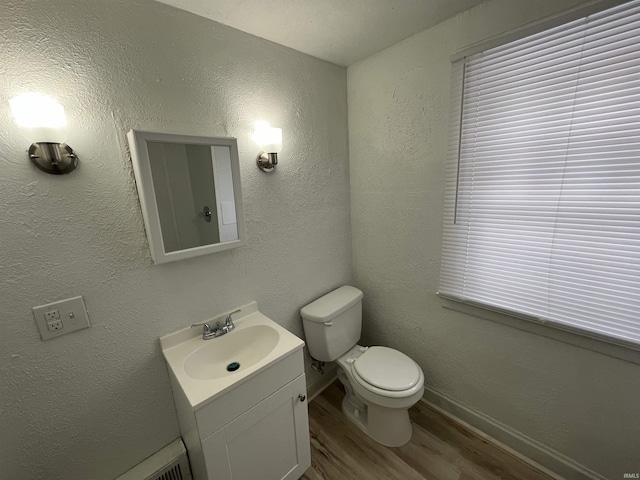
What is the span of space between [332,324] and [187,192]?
109cm

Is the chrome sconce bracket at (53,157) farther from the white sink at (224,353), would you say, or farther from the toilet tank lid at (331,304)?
the toilet tank lid at (331,304)

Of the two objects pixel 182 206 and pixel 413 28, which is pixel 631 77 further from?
pixel 182 206

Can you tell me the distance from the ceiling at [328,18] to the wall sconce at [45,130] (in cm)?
62

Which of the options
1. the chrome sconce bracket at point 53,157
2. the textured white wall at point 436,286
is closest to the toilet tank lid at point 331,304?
the textured white wall at point 436,286

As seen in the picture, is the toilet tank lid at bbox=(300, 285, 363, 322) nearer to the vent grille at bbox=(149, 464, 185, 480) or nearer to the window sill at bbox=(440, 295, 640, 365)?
the window sill at bbox=(440, 295, 640, 365)

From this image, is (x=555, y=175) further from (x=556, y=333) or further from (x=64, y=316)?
(x=64, y=316)

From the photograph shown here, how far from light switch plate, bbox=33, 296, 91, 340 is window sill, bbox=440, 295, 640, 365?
1724 millimetres

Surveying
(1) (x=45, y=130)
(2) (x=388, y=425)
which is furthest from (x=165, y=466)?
(1) (x=45, y=130)

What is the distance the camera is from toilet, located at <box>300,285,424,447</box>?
1386 millimetres

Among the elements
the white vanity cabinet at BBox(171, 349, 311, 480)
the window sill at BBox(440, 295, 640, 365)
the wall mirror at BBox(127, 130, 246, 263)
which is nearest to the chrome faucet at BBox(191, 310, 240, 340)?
the white vanity cabinet at BBox(171, 349, 311, 480)

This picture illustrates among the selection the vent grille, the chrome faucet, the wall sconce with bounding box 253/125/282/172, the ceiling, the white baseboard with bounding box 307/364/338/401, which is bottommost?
the white baseboard with bounding box 307/364/338/401

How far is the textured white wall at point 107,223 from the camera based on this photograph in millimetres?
826

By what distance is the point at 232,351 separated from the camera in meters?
1.29

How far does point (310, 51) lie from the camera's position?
1457 millimetres
